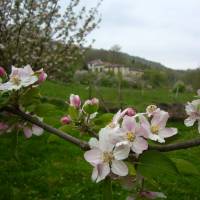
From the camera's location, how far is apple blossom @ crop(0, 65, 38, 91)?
1.28 metres

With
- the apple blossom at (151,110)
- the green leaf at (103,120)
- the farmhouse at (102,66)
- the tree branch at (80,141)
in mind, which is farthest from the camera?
the farmhouse at (102,66)

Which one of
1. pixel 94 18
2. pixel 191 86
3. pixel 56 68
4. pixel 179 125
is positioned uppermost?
pixel 94 18

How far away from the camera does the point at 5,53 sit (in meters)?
8.62

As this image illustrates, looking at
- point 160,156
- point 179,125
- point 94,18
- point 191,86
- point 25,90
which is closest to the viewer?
point 160,156

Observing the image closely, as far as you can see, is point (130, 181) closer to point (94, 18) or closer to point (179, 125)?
point (94, 18)

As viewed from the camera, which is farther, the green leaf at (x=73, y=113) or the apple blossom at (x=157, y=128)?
the green leaf at (x=73, y=113)

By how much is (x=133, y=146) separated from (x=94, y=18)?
11.6 m

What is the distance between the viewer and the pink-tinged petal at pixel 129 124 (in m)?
1.15

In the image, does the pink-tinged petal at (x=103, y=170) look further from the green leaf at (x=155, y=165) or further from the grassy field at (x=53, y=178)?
the grassy field at (x=53, y=178)

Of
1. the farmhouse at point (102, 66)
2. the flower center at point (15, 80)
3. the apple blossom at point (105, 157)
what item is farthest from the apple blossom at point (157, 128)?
the farmhouse at point (102, 66)

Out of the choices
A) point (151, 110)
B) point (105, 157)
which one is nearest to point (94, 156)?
point (105, 157)

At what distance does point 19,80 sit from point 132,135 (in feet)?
1.19

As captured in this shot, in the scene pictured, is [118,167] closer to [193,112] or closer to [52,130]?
[52,130]

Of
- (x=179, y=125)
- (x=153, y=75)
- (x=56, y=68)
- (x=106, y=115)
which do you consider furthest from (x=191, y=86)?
(x=106, y=115)
